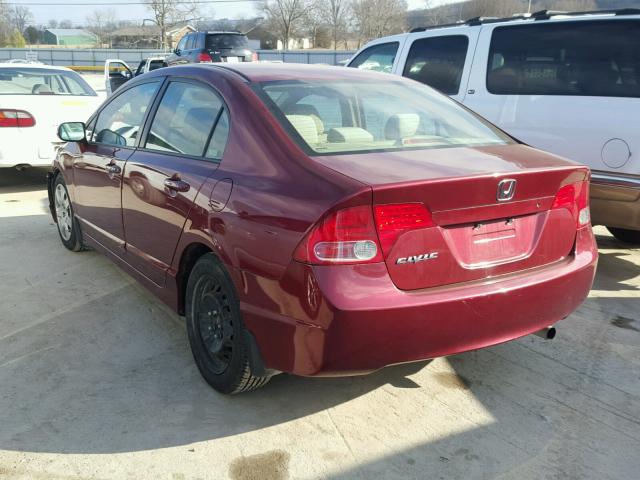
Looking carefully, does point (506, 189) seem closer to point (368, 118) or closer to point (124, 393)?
point (368, 118)

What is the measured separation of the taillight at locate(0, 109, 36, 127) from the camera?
735cm

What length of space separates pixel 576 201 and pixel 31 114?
6738 millimetres

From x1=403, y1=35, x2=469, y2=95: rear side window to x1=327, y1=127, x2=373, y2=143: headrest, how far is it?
289cm

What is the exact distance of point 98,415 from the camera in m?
2.88

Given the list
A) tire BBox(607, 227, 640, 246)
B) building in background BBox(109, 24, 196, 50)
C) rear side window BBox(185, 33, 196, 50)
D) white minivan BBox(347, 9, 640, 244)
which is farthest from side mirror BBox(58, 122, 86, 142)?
building in background BBox(109, 24, 196, 50)

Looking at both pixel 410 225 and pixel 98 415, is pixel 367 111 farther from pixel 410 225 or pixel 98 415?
pixel 98 415

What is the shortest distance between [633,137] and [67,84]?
7517 mm

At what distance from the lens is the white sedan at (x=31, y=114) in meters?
7.40

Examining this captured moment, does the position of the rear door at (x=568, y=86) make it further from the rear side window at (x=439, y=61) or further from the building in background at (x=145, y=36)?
the building in background at (x=145, y=36)

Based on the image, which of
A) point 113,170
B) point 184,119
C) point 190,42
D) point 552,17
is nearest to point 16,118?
point 113,170

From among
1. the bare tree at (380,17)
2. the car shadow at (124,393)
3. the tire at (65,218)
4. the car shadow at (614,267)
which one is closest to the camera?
the car shadow at (124,393)

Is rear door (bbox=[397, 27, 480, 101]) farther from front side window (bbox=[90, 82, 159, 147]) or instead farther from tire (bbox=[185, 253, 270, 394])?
tire (bbox=[185, 253, 270, 394])

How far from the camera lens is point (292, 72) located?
135 inches

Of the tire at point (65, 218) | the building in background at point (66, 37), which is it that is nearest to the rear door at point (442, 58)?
the tire at point (65, 218)
